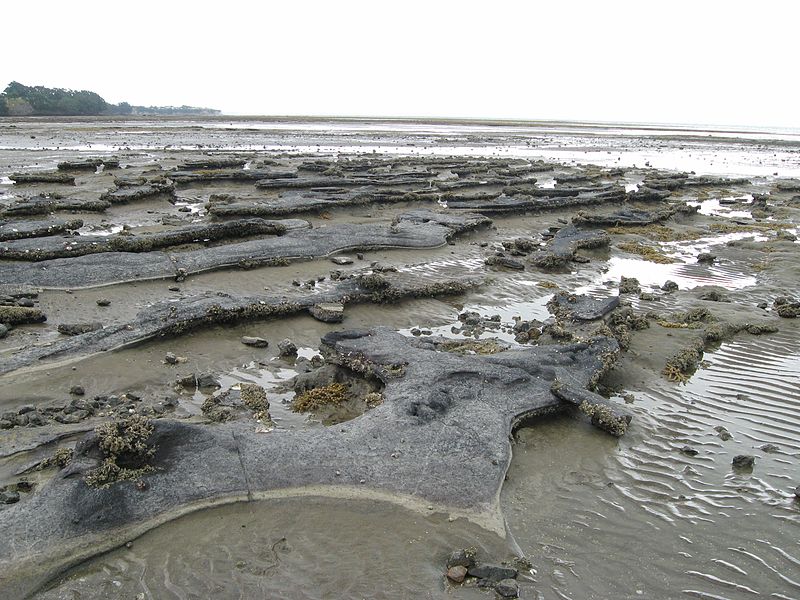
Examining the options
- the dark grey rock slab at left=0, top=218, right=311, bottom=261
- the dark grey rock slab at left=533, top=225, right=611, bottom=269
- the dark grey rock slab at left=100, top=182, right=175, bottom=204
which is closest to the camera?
the dark grey rock slab at left=0, top=218, right=311, bottom=261

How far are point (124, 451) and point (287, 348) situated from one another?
356 cm

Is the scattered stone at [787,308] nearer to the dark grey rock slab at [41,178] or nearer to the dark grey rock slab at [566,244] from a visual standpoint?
the dark grey rock slab at [566,244]

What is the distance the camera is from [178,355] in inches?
332

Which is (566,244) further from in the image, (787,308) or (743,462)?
(743,462)

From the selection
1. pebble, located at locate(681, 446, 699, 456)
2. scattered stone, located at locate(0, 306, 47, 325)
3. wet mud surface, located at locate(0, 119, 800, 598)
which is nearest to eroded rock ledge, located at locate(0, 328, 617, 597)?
wet mud surface, located at locate(0, 119, 800, 598)

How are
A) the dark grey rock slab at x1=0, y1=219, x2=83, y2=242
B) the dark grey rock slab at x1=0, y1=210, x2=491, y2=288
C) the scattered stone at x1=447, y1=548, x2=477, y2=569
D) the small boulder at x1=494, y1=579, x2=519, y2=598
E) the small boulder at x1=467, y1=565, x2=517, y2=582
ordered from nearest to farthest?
the small boulder at x1=494, y1=579, x2=519, y2=598
the small boulder at x1=467, y1=565, x2=517, y2=582
the scattered stone at x1=447, y1=548, x2=477, y2=569
the dark grey rock slab at x1=0, y1=210, x2=491, y2=288
the dark grey rock slab at x1=0, y1=219, x2=83, y2=242

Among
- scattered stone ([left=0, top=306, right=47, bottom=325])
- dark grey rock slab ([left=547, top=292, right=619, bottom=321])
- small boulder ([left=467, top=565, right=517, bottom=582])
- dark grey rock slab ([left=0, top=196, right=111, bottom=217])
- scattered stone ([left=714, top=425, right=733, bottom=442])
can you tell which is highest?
dark grey rock slab ([left=0, top=196, right=111, bottom=217])

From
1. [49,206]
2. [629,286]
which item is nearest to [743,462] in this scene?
[629,286]

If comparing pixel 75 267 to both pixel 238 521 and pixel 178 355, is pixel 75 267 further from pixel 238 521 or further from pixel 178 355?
pixel 238 521

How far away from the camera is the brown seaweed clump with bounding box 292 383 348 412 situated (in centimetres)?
714

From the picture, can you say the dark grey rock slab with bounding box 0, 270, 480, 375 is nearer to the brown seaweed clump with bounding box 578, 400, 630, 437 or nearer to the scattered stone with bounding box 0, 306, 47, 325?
the scattered stone with bounding box 0, 306, 47, 325

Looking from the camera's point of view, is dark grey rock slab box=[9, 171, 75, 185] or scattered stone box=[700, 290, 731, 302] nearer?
scattered stone box=[700, 290, 731, 302]

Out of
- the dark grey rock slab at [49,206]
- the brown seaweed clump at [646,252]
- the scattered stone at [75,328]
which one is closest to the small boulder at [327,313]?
the scattered stone at [75,328]

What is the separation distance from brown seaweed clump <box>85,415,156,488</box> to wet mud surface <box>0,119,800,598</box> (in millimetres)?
24
